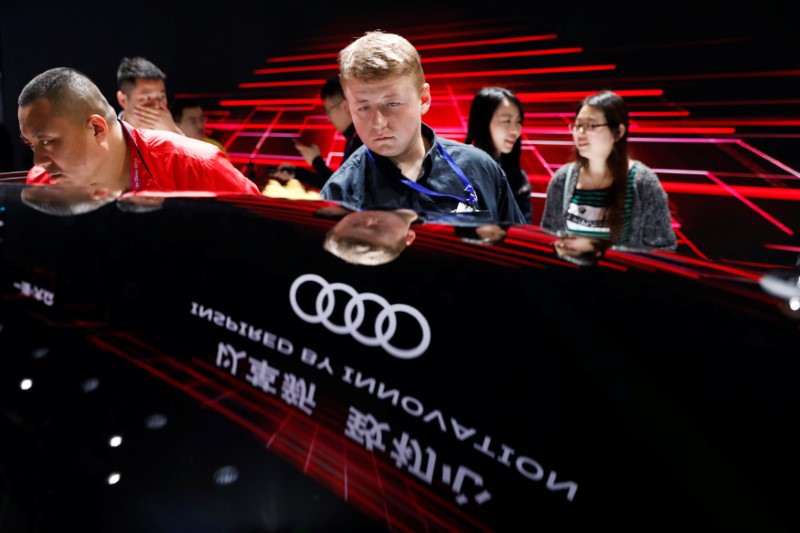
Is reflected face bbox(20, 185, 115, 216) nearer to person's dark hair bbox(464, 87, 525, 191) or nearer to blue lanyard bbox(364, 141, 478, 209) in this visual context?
blue lanyard bbox(364, 141, 478, 209)

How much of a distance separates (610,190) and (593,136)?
0.32 meters

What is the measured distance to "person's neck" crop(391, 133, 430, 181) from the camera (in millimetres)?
1555

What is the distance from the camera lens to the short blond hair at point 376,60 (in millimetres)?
1335

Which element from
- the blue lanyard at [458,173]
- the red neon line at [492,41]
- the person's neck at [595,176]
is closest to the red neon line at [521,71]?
the red neon line at [492,41]

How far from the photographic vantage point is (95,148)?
1.33 metres

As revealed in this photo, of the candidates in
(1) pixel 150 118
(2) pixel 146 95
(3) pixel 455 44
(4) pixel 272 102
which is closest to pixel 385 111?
(1) pixel 150 118

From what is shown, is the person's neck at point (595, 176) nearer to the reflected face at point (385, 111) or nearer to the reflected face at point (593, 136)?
the reflected face at point (593, 136)

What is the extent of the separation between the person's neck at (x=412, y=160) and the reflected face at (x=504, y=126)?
1719mm

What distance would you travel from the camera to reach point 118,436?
2.35 feet

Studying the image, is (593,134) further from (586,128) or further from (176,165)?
(176,165)

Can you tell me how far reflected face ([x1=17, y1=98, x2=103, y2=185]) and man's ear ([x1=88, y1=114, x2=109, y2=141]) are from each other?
0.04 feet

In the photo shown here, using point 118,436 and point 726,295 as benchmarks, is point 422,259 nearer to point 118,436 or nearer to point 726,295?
point 726,295

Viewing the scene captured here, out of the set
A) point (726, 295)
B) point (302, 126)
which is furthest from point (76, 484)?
point (302, 126)

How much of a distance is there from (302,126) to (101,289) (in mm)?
5382
